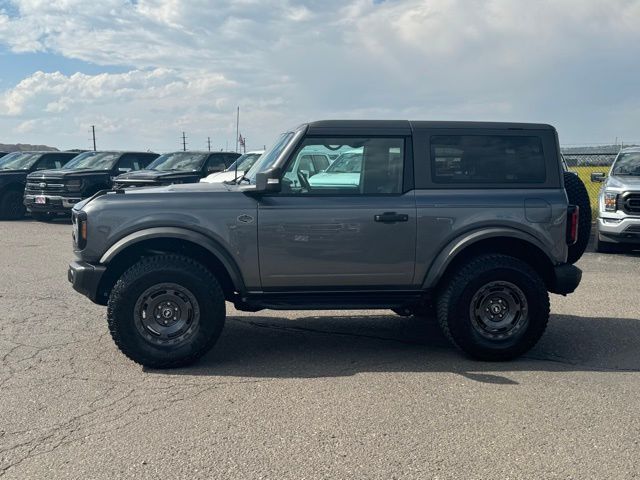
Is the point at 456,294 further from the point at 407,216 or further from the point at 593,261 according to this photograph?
the point at 593,261

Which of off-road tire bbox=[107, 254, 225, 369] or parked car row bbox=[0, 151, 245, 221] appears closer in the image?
off-road tire bbox=[107, 254, 225, 369]

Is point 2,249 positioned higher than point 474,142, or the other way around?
point 474,142

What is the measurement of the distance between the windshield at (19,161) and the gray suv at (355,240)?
14.1 meters

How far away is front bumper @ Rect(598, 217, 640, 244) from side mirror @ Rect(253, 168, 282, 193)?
299 inches

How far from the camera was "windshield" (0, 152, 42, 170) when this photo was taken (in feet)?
58.6

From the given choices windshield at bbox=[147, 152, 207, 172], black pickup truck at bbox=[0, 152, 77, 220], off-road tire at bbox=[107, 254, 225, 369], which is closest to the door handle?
off-road tire at bbox=[107, 254, 225, 369]

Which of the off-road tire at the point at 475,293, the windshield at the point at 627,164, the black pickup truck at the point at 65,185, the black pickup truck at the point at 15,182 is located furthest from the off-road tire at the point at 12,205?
the off-road tire at the point at 475,293

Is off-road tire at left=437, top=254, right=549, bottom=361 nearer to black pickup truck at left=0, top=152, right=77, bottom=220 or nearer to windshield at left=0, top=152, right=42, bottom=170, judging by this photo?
black pickup truck at left=0, top=152, right=77, bottom=220

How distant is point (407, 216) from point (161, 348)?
2.18 m

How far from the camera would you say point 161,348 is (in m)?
5.05

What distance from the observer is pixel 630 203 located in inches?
418

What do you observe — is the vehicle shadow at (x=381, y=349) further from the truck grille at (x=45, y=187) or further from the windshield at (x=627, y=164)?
the truck grille at (x=45, y=187)

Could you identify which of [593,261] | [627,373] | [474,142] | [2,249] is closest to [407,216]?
[474,142]

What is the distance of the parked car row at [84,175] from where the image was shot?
15.4 meters
